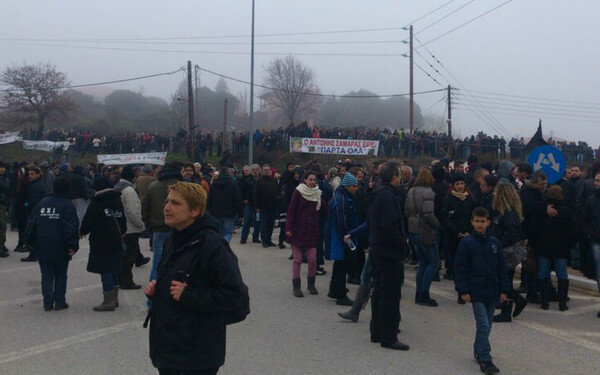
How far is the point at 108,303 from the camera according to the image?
25.7 ft

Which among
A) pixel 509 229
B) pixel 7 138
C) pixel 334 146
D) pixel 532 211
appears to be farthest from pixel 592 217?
pixel 7 138

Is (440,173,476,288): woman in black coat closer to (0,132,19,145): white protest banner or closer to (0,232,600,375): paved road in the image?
(0,232,600,375): paved road

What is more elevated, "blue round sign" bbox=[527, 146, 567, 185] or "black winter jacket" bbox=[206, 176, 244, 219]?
"blue round sign" bbox=[527, 146, 567, 185]

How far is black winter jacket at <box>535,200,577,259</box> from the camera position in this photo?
8086mm

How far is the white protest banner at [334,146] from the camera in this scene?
3416 cm

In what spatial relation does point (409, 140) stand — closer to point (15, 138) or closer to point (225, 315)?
point (15, 138)

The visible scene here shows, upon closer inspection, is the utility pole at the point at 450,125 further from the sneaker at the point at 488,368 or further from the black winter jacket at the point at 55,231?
the sneaker at the point at 488,368

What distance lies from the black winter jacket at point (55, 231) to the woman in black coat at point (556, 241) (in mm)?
6460

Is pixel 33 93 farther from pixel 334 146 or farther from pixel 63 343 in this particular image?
pixel 63 343

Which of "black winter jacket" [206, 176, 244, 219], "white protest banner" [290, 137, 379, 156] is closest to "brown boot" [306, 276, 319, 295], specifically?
"black winter jacket" [206, 176, 244, 219]

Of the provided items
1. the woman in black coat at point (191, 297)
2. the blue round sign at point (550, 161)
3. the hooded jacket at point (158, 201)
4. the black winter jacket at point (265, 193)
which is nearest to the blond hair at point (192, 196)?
the woman in black coat at point (191, 297)

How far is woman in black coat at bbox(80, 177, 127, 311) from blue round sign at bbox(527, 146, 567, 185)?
735 centimetres

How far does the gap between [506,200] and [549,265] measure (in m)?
1.55

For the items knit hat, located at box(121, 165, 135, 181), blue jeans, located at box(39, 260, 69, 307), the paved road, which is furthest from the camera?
knit hat, located at box(121, 165, 135, 181)
